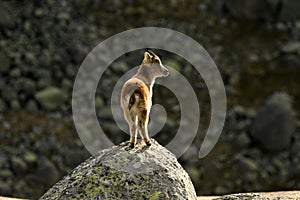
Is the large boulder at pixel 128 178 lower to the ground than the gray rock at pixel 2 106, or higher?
lower

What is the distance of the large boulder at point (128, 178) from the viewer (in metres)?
11.8

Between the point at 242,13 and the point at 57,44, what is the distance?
8.86 metres

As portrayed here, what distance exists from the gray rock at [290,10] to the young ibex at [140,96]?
22.4 m

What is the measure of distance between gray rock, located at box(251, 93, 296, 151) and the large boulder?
1845cm

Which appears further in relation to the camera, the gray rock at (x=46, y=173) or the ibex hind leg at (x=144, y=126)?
the gray rock at (x=46, y=173)

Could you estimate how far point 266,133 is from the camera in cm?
3048

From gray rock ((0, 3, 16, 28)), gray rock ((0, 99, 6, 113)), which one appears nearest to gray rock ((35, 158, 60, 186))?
gray rock ((0, 99, 6, 113))

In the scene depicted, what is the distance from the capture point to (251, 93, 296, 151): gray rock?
30266mm

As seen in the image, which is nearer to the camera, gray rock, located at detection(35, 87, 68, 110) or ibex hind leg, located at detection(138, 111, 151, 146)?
ibex hind leg, located at detection(138, 111, 151, 146)

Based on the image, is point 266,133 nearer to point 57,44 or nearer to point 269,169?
point 269,169

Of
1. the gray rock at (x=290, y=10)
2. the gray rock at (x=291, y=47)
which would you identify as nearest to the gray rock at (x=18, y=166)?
the gray rock at (x=291, y=47)

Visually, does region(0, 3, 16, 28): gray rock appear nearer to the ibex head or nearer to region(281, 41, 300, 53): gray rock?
region(281, 41, 300, 53): gray rock

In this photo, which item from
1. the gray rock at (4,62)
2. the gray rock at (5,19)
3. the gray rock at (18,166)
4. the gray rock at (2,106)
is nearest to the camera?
the gray rock at (18,166)

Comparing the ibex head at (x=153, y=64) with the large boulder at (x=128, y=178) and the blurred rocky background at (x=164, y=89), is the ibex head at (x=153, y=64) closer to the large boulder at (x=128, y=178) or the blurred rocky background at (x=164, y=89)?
the large boulder at (x=128, y=178)
